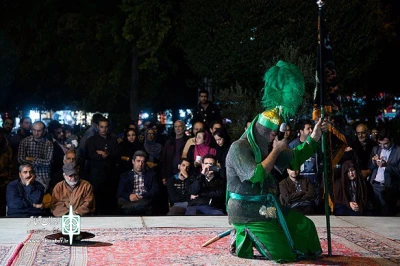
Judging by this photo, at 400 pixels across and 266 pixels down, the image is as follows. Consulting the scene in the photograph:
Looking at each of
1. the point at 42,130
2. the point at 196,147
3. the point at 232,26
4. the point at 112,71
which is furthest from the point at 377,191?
the point at 112,71

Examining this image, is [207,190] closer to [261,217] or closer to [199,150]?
[199,150]

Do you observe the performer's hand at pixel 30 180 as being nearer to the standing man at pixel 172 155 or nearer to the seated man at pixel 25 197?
the seated man at pixel 25 197

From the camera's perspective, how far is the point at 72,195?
440 inches

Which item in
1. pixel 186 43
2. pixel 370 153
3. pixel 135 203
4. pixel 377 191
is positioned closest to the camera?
pixel 135 203

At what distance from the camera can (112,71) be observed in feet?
107

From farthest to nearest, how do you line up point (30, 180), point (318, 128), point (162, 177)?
point (162, 177) → point (30, 180) → point (318, 128)

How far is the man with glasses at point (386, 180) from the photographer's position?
1256 cm

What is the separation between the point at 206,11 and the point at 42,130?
1090 centimetres

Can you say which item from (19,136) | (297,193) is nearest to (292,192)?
(297,193)

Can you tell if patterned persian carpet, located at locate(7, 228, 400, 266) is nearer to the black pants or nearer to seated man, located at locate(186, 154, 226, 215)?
seated man, located at locate(186, 154, 226, 215)

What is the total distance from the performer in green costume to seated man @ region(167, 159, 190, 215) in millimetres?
3565

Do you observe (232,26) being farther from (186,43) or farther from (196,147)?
(196,147)

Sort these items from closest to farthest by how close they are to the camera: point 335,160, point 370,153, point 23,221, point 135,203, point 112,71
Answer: point 335,160
point 23,221
point 135,203
point 370,153
point 112,71

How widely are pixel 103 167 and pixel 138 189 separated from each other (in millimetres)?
1285
